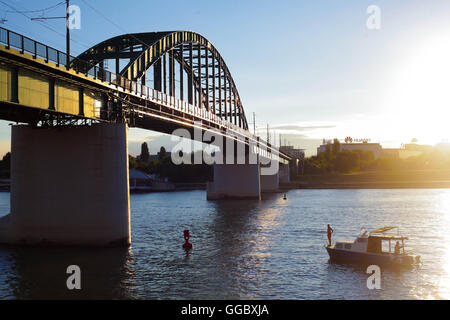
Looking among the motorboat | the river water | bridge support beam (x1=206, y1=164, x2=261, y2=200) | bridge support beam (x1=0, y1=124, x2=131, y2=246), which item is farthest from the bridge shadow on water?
bridge support beam (x1=206, y1=164, x2=261, y2=200)

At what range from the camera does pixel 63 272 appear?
29328 mm

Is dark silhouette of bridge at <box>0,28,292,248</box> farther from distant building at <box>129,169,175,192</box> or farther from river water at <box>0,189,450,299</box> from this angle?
distant building at <box>129,169,175,192</box>

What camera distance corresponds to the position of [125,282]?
27516 millimetres

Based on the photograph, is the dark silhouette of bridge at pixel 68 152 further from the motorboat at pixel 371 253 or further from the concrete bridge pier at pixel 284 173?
the concrete bridge pier at pixel 284 173

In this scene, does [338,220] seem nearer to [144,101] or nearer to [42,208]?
[144,101]

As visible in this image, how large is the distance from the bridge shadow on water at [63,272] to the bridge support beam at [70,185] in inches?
52.6

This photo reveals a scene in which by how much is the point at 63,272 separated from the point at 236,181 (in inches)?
3059

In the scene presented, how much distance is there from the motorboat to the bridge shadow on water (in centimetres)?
1434

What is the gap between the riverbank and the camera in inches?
6225

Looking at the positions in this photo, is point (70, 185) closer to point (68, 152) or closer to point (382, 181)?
point (68, 152)

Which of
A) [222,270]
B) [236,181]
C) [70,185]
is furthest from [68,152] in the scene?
[236,181]

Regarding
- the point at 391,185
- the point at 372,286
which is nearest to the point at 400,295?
the point at 372,286

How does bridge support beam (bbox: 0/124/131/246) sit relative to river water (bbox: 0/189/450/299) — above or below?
above
